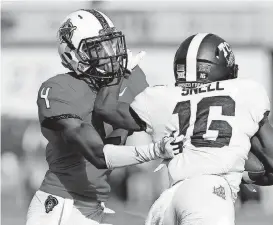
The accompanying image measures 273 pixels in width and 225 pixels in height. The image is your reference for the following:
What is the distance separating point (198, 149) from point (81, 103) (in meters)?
0.89

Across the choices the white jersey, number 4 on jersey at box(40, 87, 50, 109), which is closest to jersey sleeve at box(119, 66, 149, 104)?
number 4 on jersey at box(40, 87, 50, 109)

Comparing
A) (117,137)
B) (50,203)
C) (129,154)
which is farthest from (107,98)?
(50,203)

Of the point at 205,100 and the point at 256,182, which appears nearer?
the point at 205,100

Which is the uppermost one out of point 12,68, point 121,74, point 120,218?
point 121,74

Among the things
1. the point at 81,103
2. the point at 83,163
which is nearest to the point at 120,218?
the point at 83,163

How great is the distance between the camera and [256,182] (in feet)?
15.0

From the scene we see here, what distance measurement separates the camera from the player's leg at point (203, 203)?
386 cm

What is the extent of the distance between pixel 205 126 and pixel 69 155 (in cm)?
95

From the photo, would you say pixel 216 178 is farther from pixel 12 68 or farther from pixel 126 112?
pixel 12 68

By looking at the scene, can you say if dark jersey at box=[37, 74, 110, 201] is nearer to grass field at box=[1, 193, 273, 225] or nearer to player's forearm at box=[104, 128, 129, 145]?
player's forearm at box=[104, 128, 129, 145]

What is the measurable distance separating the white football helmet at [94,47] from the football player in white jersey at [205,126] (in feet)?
1.35

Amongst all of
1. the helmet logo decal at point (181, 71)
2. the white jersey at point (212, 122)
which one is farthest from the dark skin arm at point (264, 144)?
the helmet logo decal at point (181, 71)

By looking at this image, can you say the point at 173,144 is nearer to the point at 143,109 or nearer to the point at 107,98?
the point at 143,109

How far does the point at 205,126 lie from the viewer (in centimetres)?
414
